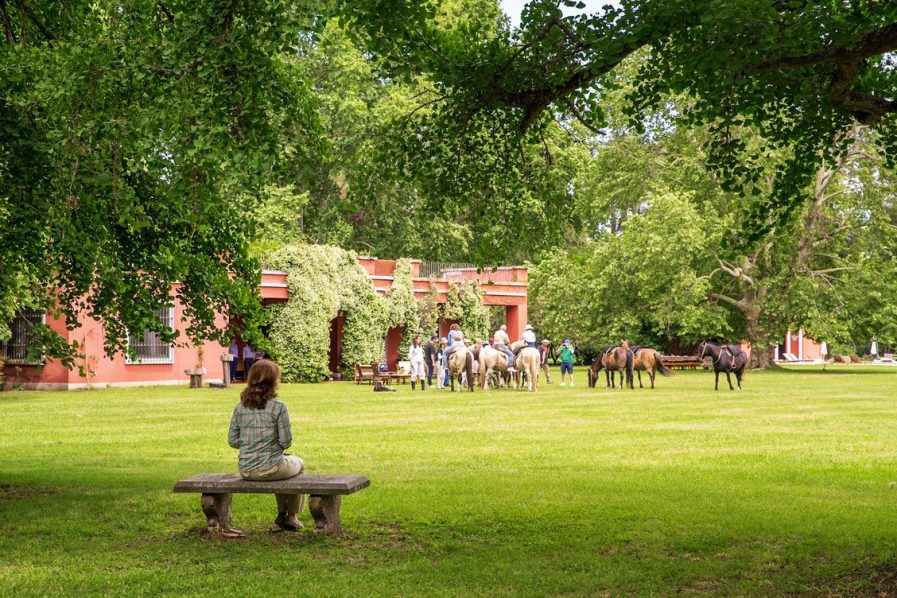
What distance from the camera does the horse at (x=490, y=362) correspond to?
3681 centimetres

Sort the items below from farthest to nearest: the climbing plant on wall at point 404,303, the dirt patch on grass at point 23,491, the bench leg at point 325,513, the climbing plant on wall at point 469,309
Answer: the climbing plant on wall at point 469,309
the climbing plant on wall at point 404,303
the dirt patch on grass at point 23,491
the bench leg at point 325,513

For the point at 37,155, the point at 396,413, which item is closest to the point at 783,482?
the point at 37,155

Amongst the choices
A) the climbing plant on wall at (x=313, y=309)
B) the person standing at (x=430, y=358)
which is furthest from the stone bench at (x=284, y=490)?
the climbing plant on wall at (x=313, y=309)

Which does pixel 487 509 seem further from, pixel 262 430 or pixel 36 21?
pixel 36 21

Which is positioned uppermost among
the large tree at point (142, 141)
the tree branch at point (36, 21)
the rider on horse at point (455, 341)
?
the tree branch at point (36, 21)

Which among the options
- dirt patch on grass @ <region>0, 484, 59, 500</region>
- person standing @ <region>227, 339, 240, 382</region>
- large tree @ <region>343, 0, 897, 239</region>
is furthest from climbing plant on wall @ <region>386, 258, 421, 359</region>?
large tree @ <region>343, 0, 897, 239</region>

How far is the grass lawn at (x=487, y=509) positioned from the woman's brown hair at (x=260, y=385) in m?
1.17

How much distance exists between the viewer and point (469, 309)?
50.7 metres

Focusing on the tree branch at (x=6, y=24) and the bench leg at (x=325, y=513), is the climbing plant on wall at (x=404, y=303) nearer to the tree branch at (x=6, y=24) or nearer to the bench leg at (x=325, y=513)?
the tree branch at (x=6, y=24)

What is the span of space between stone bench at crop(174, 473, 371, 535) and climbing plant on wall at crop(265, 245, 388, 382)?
31527 mm

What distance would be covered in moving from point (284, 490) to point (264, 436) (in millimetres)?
465

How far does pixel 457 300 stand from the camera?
1976 inches

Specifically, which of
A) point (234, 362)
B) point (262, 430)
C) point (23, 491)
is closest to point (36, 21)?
point (23, 491)

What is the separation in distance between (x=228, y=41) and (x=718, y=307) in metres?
49.0
